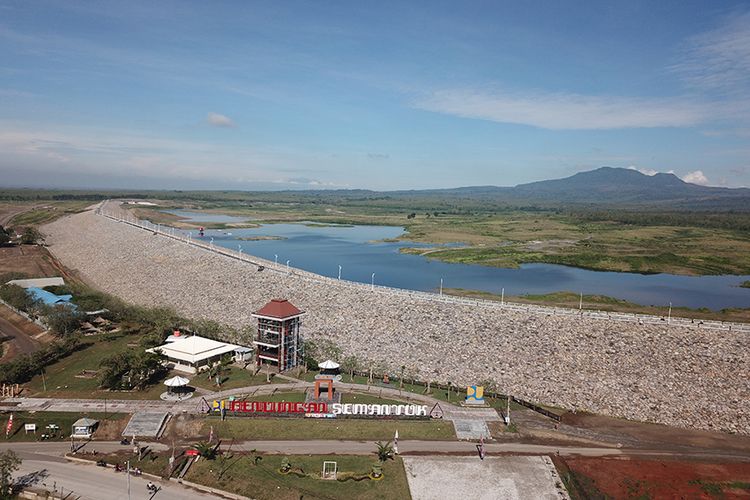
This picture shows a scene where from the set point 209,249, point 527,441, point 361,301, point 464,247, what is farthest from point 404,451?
point 464,247

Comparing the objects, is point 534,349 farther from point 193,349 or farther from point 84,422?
point 84,422

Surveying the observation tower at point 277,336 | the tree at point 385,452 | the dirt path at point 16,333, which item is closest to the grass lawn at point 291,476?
the tree at point 385,452

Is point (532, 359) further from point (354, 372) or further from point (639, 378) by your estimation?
point (354, 372)

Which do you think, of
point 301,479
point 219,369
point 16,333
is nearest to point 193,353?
point 219,369

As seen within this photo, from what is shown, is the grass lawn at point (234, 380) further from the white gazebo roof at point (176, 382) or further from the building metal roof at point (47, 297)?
the building metal roof at point (47, 297)

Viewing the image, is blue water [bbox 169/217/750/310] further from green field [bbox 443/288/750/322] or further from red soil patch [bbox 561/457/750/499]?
red soil patch [bbox 561/457/750/499]

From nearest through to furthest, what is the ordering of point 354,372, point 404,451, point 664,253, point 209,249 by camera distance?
point 404,451
point 354,372
point 209,249
point 664,253
